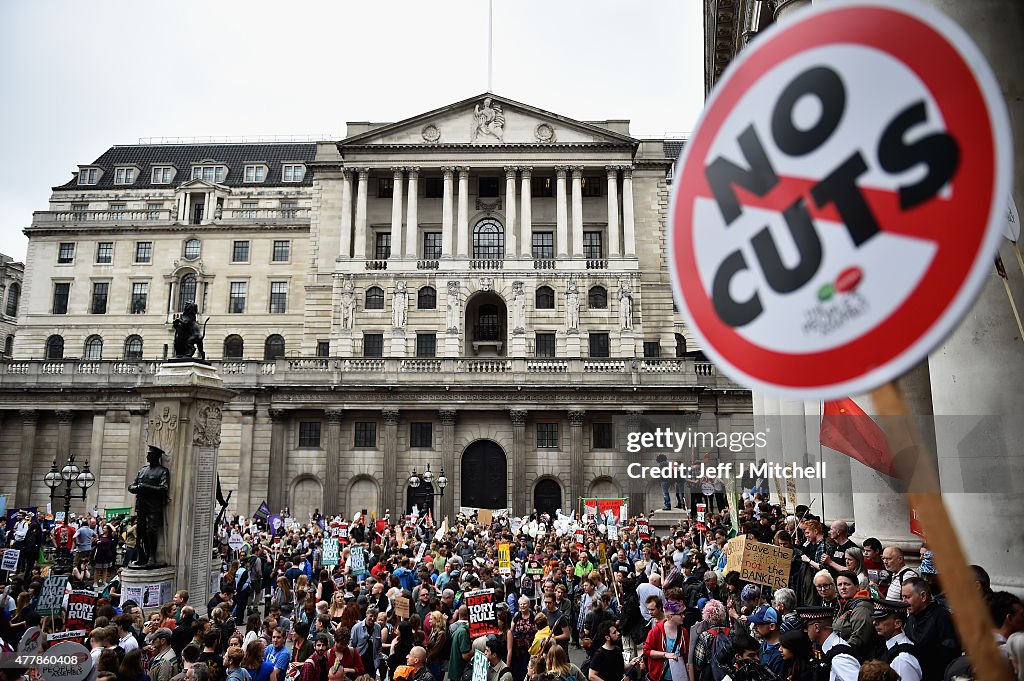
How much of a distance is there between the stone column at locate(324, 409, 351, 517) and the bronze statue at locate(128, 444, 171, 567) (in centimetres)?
2872

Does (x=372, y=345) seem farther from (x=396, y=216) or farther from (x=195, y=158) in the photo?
(x=195, y=158)

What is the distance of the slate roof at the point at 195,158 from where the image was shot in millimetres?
70188

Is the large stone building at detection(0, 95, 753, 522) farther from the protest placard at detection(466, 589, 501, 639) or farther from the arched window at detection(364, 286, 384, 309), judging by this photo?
the protest placard at detection(466, 589, 501, 639)

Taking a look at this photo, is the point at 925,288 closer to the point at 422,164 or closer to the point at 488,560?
the point at 488,560

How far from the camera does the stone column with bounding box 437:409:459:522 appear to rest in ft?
148

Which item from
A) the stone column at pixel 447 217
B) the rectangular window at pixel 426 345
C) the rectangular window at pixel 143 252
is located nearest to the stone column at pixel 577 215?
the stone column at pixel 447 217

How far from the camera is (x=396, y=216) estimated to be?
53.4 meters

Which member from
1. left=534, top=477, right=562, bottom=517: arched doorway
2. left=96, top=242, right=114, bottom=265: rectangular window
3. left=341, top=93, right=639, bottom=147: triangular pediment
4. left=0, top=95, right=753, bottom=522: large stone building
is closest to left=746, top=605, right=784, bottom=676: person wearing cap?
left=0, top=95, right=753, bottom=522: large stone building

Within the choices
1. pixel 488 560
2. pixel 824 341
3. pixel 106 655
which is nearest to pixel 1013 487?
pixel 824 341

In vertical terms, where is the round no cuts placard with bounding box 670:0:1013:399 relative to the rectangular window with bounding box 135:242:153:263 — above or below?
→ below

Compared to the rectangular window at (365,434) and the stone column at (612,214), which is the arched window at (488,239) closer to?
the stone column at (612,214)

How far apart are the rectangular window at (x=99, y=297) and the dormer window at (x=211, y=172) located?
14704 mm

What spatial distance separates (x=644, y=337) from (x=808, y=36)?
169ft

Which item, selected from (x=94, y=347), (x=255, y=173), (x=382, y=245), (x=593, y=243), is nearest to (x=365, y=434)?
(x=382, y=245)
